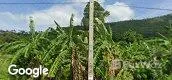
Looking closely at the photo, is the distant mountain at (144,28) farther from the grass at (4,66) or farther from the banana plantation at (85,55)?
the grass at (4,66)

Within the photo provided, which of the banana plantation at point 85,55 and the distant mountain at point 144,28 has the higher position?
the banana plantation at point 85,55

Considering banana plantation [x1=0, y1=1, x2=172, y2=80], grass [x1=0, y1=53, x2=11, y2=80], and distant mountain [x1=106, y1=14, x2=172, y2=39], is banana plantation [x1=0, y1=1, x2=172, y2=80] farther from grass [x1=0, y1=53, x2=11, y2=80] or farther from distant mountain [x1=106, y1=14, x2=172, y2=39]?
distant mountain [x1=106, y1=14, x2=172, y2=39]

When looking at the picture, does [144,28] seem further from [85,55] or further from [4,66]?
[85,55]

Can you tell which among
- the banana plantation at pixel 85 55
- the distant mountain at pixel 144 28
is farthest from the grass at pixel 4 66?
the distant mountain at pixel 144 28

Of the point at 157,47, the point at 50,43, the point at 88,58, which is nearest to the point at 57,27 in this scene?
the point at 50,43

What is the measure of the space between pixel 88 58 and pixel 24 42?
2000 mm

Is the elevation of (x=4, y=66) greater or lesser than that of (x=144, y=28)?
greater

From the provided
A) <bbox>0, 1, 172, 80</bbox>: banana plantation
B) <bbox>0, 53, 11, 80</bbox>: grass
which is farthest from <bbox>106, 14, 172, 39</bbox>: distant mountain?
<bbox>0, 53, 11, 80</bbox>: grass

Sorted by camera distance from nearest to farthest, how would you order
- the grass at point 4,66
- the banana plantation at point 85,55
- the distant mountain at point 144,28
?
1. the banana plantation at point 85,55
2. the grass at point 4,66
3. the distant mountain at point 144,28

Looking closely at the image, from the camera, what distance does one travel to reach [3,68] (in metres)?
13.7

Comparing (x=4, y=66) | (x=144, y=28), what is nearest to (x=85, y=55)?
(x=4, y=66)

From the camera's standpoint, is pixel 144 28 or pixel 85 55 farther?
pixel 144 28

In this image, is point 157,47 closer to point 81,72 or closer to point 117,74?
point 117,74

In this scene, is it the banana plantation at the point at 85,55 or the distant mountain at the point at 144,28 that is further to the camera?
the distant mountain at the point at 144,28
